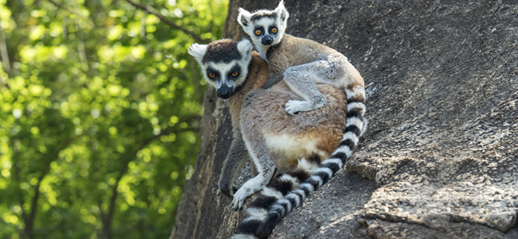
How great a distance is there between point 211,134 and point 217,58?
1.87 meters

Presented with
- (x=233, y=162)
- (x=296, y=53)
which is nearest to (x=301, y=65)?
(x=296, y=53)

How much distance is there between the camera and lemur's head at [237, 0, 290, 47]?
13.9 ft

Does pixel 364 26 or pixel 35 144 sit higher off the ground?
pixel 364 26

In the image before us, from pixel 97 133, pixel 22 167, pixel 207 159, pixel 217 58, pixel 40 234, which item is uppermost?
pixel 217 58

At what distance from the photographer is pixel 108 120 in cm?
717

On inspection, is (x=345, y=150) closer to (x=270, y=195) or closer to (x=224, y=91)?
(x=270, y=195)

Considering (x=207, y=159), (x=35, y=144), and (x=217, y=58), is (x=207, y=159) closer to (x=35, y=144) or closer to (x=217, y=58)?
(x=217, y=58)

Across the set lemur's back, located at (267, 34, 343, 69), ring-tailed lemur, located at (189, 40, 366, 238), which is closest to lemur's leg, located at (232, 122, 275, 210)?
ring-tailed lemur, located at (189, 40, 366, 238)

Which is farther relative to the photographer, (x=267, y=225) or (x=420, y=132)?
(x=420, y=132)

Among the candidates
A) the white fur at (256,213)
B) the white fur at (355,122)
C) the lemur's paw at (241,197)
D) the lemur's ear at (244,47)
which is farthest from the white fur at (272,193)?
the lemur's ear at (244,47)

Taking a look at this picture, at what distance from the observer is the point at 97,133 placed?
7000 mm

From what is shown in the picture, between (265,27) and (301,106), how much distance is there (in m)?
1.48

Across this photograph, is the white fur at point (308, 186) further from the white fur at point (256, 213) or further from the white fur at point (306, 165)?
the white fur at point (256, 213)

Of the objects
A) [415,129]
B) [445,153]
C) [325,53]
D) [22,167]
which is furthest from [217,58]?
[22,167]
